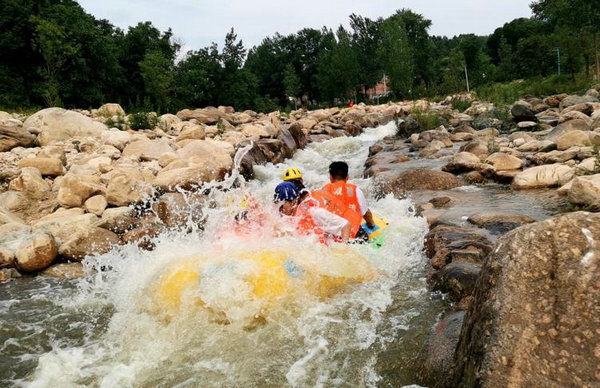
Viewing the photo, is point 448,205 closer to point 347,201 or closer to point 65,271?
point 347,201

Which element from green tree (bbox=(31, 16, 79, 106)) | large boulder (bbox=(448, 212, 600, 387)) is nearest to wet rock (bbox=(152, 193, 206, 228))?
large boulder (bbox=(448, 212, 600, 387))

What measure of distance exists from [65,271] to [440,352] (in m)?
5.57

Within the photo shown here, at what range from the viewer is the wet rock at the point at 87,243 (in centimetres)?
670

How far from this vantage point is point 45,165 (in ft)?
32.2

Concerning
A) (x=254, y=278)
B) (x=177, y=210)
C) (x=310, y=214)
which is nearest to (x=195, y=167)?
(x=177, y=210)

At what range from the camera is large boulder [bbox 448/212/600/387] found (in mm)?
1997

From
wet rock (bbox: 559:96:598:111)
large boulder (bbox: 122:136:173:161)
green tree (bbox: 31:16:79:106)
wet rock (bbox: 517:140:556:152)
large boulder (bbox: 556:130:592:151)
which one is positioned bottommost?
wet rock (bbox: 517:140:556:152)

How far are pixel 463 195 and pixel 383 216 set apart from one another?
176cm

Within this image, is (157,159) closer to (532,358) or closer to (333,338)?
Result: (333,338)

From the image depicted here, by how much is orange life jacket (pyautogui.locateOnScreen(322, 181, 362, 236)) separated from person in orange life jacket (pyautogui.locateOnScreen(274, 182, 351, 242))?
0.15 meters

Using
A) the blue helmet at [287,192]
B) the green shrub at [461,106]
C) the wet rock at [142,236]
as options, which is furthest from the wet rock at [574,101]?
the wet rock at [142,236]

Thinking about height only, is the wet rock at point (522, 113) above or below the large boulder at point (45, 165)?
below

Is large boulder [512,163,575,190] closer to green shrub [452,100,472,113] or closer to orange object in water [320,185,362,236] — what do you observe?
orange object in water [320,185,362,236]

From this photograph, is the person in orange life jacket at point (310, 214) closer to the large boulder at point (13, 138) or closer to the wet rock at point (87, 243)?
the wet rock at point (87, 243)
